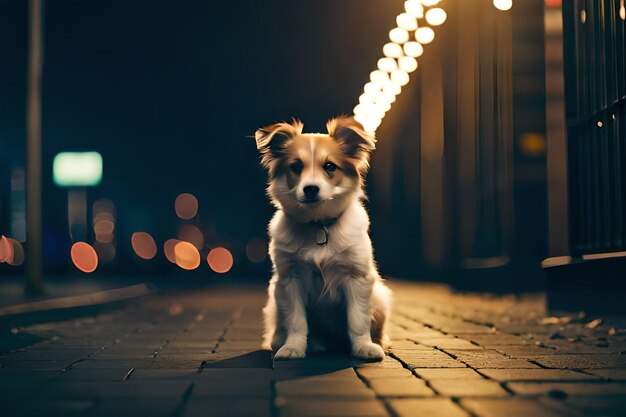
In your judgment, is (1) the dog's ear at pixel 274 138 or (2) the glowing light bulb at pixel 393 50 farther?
(2) the glowing light bulb at pixel 393 50

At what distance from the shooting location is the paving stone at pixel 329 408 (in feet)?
13.5

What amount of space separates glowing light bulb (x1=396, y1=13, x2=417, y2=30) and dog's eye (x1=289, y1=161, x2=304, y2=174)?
7894 mm

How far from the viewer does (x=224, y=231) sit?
9106cm

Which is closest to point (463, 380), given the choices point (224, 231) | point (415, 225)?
point (415, 225)

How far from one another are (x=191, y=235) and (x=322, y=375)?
280ft

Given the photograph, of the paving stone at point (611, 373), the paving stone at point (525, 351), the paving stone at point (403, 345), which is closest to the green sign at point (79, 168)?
the paving stone at point (403, 345)

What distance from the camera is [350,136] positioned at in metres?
6.27

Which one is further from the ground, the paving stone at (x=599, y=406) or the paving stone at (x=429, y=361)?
the paving stone at (x=599, y=406)

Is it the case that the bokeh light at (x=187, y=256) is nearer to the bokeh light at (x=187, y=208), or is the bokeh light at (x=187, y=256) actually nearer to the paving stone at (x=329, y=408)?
the bokeh light at (x=187, y=208)

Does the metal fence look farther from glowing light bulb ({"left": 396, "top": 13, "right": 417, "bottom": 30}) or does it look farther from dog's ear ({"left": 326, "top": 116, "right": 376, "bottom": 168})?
dog's ear ({"left": 326, "top": 116, "right": 376, "bottom": 168})

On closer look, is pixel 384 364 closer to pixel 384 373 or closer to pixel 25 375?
pixel 384 373

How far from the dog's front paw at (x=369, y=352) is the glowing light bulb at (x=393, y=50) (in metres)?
9.22

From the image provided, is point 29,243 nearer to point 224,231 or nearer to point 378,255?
point 378,255

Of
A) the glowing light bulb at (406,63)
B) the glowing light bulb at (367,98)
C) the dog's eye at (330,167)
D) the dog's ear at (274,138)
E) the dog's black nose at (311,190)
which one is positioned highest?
the glowing light bulb at (406,63)
